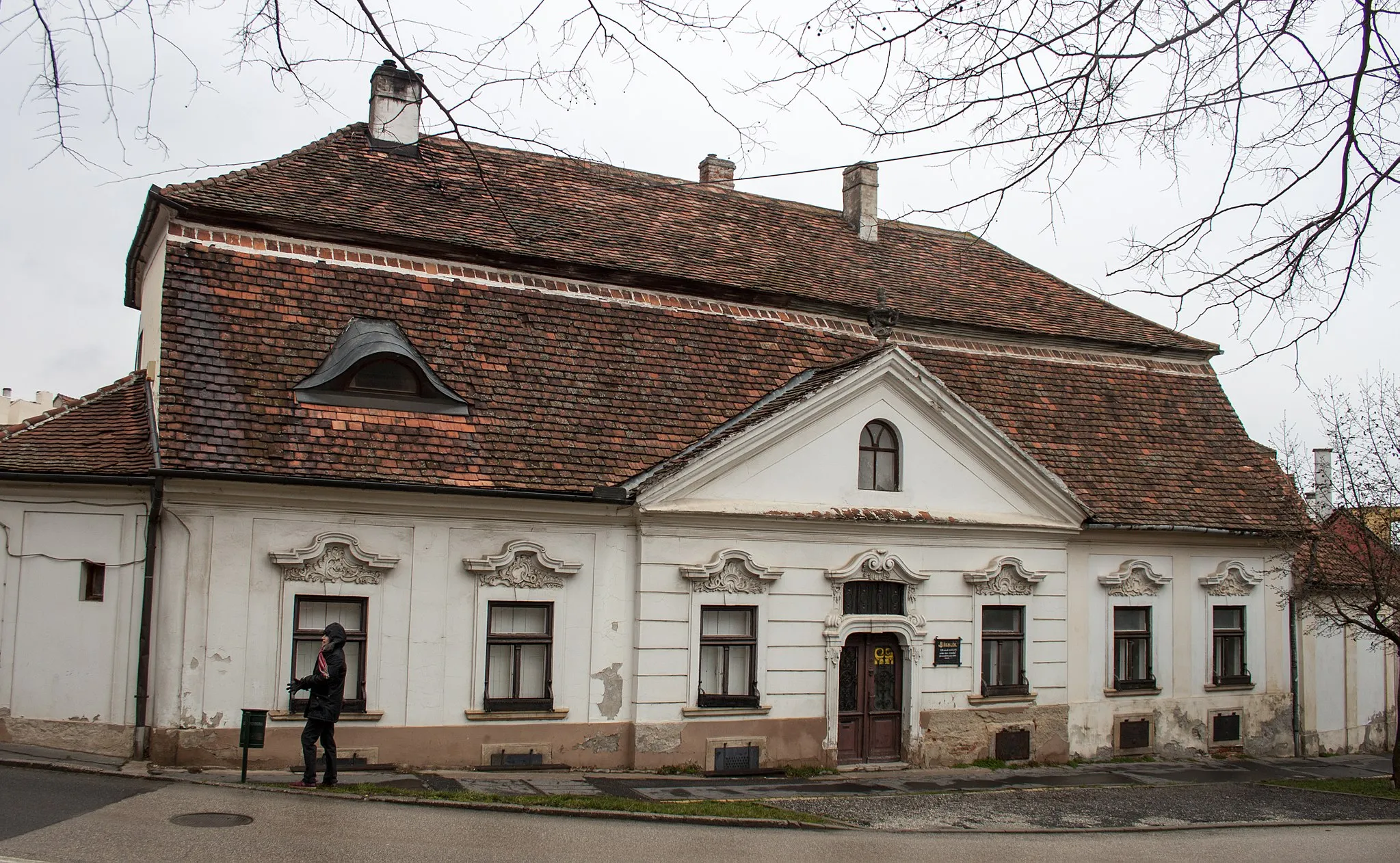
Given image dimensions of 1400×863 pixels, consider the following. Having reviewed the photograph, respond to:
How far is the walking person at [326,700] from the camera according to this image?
12469 millimetres

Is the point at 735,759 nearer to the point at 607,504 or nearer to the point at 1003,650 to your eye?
the point at 607,504

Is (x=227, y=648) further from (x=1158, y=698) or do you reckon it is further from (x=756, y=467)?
(x=1158, y=698)

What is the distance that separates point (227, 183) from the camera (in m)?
15.8

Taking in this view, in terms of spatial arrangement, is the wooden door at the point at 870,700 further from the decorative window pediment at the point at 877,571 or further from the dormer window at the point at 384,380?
the dormer window at the point at 384,380

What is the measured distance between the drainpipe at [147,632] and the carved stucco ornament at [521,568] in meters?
3.40

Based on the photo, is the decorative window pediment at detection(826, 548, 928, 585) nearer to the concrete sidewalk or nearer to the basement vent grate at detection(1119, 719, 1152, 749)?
the concrete sidewalk

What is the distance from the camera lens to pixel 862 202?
2234 centimetres

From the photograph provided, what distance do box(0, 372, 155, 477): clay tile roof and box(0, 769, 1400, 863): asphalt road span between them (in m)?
3.39

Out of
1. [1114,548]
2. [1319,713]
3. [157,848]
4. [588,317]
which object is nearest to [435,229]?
[588,317]

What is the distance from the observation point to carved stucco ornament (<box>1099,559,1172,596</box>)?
61.6 feet

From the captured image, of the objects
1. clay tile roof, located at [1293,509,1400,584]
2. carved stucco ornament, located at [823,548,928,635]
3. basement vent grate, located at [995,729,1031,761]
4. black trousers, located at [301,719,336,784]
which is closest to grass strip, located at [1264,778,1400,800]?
clay tile roof, located at [1293,509,1400,584]

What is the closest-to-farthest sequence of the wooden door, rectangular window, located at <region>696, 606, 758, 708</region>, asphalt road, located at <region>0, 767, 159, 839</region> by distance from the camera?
asphalt road, located at <region>0, 767, 159, 839</region>, rectangular window, located at <region>696, 606, 758, 708</region>, the wooden door

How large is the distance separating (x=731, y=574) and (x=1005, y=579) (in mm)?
4361

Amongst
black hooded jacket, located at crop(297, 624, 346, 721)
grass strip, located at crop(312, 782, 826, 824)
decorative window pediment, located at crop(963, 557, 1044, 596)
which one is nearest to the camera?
grass strip, located at crop(312, 782, 826, 824)
